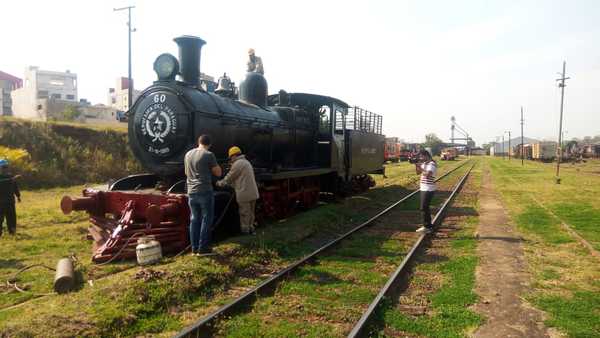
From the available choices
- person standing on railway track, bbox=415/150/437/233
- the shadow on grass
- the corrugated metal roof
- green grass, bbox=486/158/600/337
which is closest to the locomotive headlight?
the shadow on grass

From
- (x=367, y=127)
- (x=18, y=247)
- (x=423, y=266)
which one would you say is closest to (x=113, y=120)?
(x=367, y=127)

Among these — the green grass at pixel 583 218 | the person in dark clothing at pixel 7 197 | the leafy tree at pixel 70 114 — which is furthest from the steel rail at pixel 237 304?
the leafy tree at pixel 70 114

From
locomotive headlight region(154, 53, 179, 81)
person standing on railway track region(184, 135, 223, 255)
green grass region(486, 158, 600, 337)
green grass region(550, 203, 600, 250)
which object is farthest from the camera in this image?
green grass region(550, 203, 600, 250)

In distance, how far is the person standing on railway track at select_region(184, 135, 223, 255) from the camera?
23.1 ft

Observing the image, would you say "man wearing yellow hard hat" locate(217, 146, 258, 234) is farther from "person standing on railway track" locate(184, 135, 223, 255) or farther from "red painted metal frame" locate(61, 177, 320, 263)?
"red painted metal frame" locate(61, 177, 320, 263)

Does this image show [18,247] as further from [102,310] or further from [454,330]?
[454,330]

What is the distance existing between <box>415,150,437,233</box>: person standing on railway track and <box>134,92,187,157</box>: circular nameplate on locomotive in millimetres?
5277

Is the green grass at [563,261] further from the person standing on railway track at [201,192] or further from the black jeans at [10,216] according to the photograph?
the black jeans at [10,216]

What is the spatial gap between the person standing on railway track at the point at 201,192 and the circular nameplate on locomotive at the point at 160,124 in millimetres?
1010

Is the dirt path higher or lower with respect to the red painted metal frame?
lower

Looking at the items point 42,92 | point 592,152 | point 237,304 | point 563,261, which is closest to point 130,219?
point 237,304

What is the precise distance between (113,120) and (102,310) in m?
61.3

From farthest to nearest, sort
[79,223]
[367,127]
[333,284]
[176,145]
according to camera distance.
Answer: [367,127] < [79,223] < [176,145] < [333,284]

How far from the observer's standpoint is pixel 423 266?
7.25 metres
